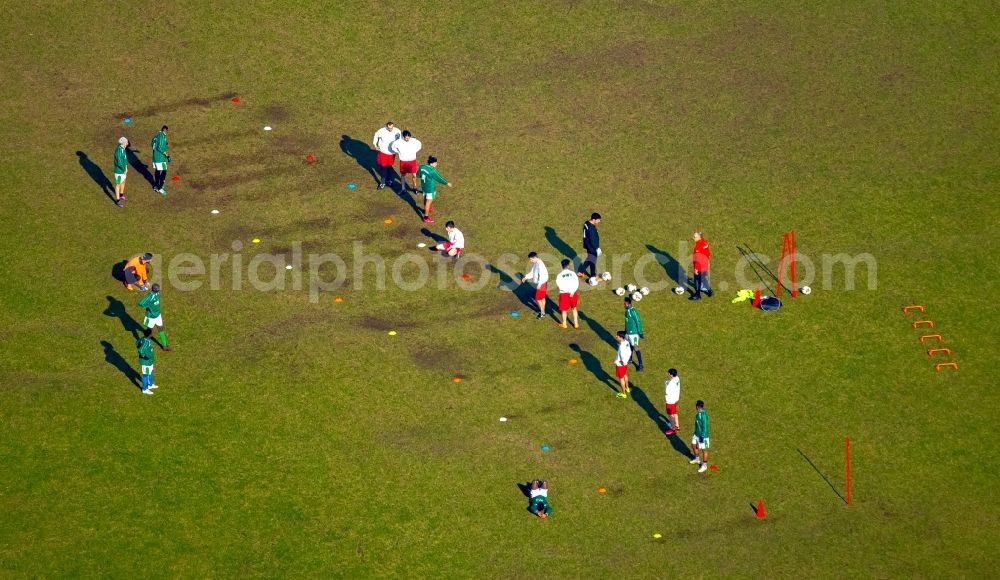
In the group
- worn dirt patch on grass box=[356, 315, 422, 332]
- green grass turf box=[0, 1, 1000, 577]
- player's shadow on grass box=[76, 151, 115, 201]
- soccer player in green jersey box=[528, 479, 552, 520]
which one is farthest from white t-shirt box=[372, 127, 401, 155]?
soccer player in green jersey box=[528, 479, 552, 520]

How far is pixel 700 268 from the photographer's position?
3888 cm

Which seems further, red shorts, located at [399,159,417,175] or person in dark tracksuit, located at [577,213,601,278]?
red shorts, located at [399,159,417,175]

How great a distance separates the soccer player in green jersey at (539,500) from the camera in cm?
3184

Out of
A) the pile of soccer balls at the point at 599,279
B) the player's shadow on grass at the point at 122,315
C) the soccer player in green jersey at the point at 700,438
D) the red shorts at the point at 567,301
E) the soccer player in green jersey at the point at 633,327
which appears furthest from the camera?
the pile of soccer balls at the point at 599,279

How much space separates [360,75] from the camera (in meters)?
48.2

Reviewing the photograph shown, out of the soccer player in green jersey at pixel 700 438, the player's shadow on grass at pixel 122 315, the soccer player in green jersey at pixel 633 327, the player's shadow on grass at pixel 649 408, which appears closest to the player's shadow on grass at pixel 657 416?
the player's shadow on grass at pixel 649 408

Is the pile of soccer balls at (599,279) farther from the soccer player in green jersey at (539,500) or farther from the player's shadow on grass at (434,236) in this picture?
the soccer player in green jersey at (539,500)

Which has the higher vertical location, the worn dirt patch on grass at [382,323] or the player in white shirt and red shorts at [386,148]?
the player in white shirt and red shorts at [386,148]

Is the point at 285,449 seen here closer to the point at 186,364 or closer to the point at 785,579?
the point at 186,364

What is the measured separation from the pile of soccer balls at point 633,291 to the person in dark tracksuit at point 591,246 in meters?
1.14

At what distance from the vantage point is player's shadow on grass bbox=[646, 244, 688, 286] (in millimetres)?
40031

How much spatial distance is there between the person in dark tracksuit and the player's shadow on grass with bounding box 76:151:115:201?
1598 cm

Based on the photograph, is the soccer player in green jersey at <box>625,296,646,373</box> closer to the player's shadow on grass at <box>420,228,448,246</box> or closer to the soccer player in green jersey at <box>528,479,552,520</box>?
the soccer player in green jersey at <box>528,479,552,520</box>

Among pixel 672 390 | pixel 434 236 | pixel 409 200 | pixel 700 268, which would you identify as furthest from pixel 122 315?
pixel 700 268
